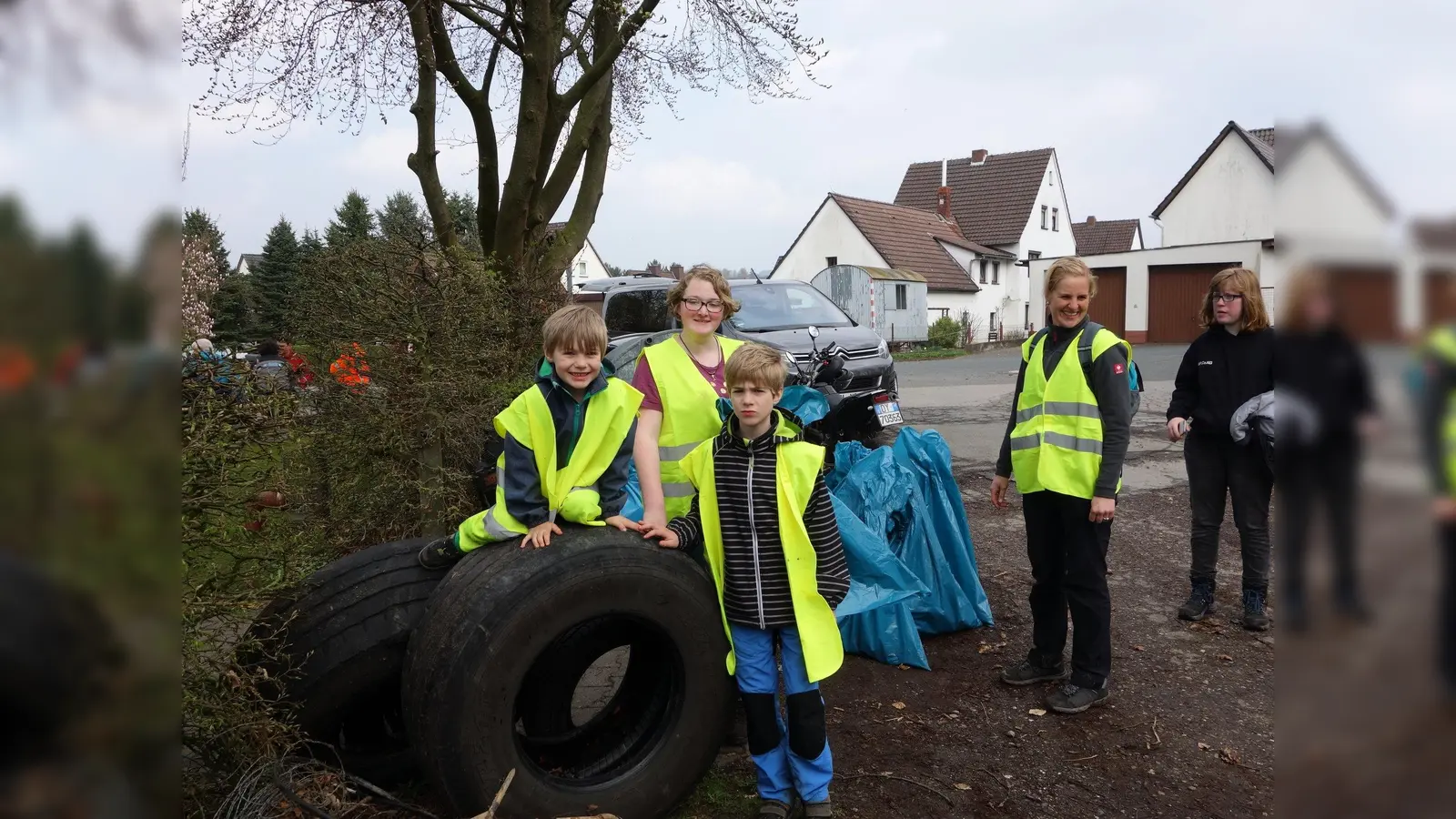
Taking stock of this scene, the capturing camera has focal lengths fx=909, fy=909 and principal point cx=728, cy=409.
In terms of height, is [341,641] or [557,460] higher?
[557,460]

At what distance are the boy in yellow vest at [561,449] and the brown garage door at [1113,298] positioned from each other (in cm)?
2540

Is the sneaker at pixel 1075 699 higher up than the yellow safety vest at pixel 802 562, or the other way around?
the yellow safety vest at pixel 802 562

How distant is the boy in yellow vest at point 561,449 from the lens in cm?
293

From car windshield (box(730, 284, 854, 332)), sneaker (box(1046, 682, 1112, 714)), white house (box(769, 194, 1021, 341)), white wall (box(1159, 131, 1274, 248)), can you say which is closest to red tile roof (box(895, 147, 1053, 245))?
white house (box(769, 194, 1021, 341))

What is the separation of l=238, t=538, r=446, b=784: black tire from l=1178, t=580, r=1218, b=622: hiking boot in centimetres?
364

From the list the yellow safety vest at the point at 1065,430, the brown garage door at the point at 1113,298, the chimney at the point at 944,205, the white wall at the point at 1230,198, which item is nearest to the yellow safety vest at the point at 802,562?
the yellow safety vest at the point at 1065,430

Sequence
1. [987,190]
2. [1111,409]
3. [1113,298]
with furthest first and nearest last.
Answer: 1. [987,190]
2. [1113,298]
3. [1111,409]

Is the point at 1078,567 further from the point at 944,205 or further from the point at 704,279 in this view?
the point at 944,205

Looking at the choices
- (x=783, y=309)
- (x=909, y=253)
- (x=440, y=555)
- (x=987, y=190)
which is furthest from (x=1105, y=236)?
(x=440, y=555)

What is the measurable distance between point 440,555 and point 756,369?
47.8 inches

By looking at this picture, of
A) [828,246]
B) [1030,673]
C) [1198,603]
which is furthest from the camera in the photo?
[828,246]

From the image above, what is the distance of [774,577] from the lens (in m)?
2.90

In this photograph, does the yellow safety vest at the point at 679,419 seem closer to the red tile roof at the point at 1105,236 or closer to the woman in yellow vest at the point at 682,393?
the woman in yellow vest at the point at 682,393
